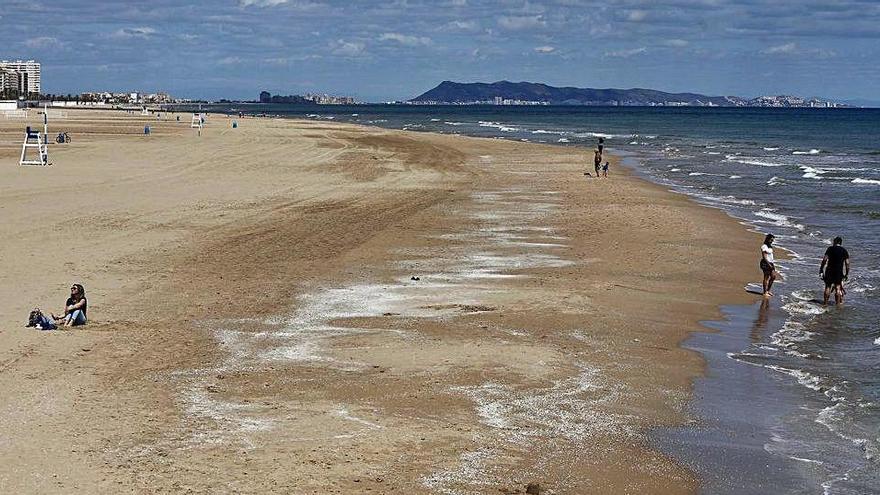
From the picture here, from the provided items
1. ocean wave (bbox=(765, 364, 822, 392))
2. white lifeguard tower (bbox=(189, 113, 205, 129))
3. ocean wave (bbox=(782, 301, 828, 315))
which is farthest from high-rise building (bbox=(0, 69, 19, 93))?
ocean wave (bbox=(765, 364, 822, 392))

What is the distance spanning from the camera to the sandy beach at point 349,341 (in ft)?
29.5

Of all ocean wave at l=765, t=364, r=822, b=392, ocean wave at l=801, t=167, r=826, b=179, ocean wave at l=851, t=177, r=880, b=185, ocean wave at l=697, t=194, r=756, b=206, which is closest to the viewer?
ocean wave at l=765, t=364, r=822, b=392

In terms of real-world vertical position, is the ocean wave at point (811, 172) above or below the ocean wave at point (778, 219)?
above

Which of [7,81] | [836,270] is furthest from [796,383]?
[7,81]

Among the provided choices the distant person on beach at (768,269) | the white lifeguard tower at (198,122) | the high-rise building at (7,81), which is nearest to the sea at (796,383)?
the distant person on beach at (768,269)

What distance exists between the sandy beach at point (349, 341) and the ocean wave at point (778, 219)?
5.61ft

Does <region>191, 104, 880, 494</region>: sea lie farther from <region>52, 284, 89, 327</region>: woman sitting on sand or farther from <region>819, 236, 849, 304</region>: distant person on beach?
<region>52, 284, 89, 327</region>: woman sitting on sand

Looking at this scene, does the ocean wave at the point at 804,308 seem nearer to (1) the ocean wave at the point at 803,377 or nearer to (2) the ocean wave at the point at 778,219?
(1) the ocean wave at the point at 803,377

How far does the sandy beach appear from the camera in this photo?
8984mm

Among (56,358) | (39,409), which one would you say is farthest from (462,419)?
(56,358)

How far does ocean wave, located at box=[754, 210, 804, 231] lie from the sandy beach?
1.71m

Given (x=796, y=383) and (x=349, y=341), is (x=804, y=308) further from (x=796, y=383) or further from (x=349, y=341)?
(x=349, y=341)

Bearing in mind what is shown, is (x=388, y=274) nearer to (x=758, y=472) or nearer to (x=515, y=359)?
(x=515, y=359)

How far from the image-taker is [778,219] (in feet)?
97.2
